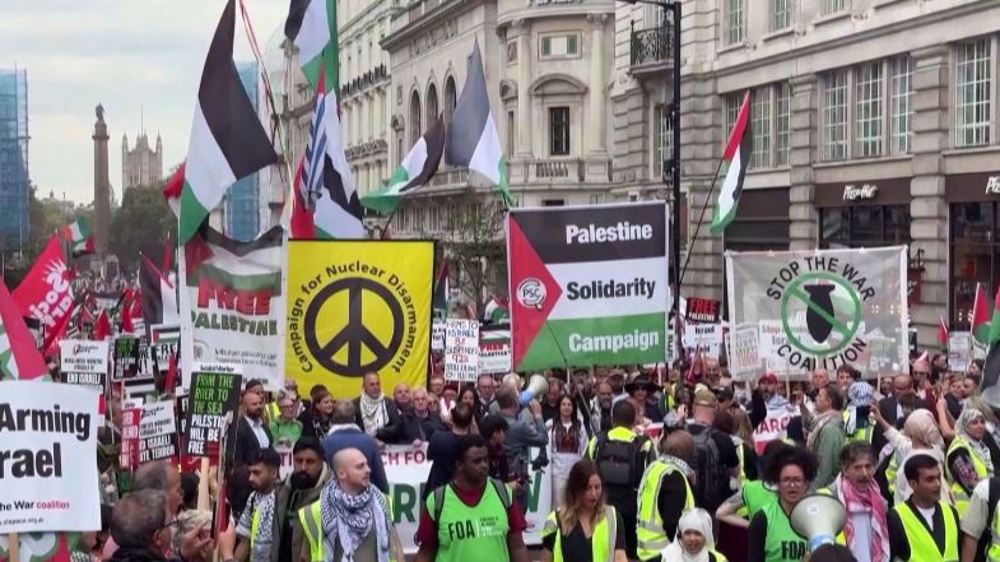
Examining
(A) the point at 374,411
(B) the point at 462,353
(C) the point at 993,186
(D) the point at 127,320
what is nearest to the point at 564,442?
(A) the point at 374,411

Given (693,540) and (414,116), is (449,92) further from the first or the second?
(693,540)

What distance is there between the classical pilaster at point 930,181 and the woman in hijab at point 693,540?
22.3m

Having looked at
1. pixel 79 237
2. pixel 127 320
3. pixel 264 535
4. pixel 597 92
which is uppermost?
pixel 597 92

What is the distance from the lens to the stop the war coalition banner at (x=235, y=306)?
12031 millimetres

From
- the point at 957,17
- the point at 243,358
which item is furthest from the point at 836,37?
the point at 243,358

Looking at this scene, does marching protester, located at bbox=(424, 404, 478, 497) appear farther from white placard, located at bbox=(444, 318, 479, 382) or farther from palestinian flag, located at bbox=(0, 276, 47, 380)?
white placard, located at bbox=(444, 318, 479, 382)

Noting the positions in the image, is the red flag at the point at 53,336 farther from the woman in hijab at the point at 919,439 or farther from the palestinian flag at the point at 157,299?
the woman in hijab at the point at 919,439

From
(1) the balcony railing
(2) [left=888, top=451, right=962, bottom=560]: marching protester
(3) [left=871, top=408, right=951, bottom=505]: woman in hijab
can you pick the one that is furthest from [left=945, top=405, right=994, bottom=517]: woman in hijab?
(1) the balcony railing

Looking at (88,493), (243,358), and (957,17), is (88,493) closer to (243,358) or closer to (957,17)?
(243,358)

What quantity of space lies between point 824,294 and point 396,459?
4539 millimetres

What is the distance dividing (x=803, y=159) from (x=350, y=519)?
1077 inches

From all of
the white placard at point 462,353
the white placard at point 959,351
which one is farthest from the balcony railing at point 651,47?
the white placard at point 462,353

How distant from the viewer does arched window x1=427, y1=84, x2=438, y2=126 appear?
6827 centimetres

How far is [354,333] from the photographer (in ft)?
40.7
